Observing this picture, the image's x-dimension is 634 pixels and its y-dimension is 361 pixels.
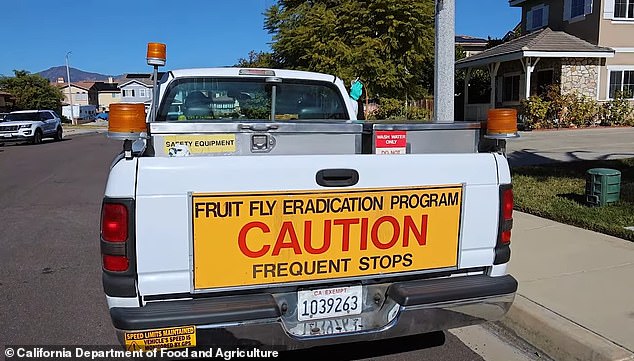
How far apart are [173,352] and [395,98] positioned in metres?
28.3

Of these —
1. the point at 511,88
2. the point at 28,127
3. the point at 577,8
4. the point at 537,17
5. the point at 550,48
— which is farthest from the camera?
the point at 537,17

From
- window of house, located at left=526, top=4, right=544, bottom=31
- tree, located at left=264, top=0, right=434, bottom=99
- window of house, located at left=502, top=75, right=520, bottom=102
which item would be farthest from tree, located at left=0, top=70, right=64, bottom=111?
window of house, located at left=526, top=4, right=544, bottom=31

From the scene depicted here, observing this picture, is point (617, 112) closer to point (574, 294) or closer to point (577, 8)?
point (577, 8)

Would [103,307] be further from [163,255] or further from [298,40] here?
[298,40]

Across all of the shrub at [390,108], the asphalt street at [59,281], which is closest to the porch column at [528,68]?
the shrub at [390,108]

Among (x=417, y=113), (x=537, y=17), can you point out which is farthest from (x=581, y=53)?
(x=417, y=113)

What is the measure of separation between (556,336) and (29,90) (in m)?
72.1

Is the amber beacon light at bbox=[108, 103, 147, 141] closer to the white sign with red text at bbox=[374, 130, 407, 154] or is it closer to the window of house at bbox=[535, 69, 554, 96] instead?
the white sign with red text at bbox=[374, 130, 407, 154]

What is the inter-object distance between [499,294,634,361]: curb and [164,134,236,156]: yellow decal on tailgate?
2.58 meters

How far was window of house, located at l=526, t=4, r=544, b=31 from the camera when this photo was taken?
27.2 meters

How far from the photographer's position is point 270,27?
32.3m

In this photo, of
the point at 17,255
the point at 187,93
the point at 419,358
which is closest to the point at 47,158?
the point at 17,255

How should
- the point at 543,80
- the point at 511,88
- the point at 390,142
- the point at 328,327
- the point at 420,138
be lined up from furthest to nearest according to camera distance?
the point at 511,88, the point at 543,80, the point at 420,138, the point at 390,142, the point at 328,327

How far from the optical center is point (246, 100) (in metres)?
5.45
